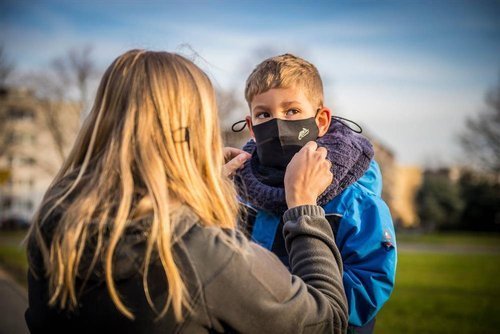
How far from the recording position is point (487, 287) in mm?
13172

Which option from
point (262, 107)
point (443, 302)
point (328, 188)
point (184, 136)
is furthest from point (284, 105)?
point (443, 302)

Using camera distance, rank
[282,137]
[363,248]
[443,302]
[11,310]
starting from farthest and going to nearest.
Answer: [443,302]
[11,310]
[282,137]
[363,248]

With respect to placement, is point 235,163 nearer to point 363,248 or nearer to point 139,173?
point 363,248

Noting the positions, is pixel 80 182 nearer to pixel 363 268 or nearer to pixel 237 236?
pixel 237 236

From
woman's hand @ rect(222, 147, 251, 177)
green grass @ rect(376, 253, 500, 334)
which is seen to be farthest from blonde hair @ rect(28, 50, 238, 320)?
green grass @ rect(376, 253, 500, 334)

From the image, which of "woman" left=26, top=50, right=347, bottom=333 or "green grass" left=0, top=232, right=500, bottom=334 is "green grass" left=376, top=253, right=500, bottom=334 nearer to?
"green grass" left=0, top=232, right=500, bottom=334

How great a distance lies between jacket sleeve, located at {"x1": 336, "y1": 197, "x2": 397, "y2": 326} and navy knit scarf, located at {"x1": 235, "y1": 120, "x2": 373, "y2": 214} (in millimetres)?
158

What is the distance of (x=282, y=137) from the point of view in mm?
Result: 2365

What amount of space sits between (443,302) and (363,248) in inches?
387

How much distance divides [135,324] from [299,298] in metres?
0.50

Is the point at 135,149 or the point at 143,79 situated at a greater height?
the point at 143,79

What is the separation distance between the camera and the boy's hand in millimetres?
1826

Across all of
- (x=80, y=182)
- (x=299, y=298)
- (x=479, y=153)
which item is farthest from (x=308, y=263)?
(x=479, y=153)

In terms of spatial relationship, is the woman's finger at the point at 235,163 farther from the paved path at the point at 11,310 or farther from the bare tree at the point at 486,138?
the bare tree at the point at 486,138
